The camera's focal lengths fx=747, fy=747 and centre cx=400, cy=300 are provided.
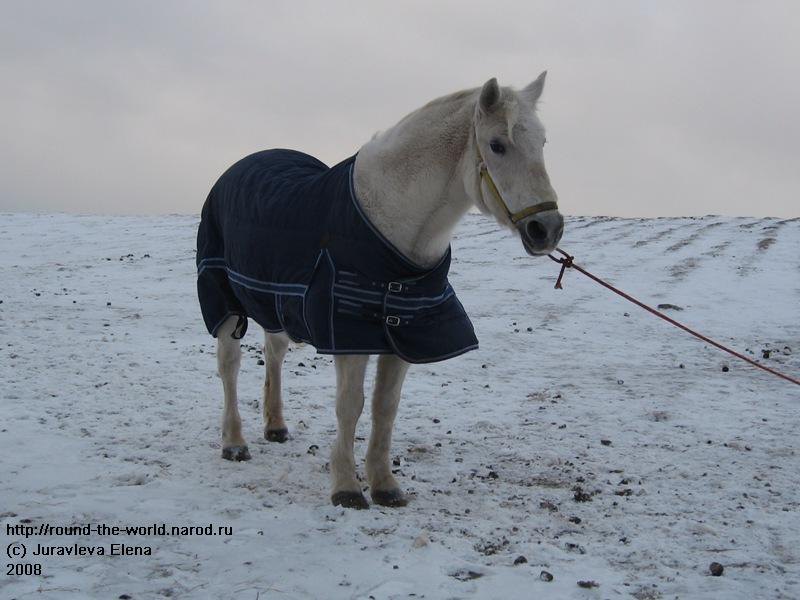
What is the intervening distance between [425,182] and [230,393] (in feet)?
7.48

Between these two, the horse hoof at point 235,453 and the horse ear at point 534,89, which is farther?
the horse hoof at point 235,453

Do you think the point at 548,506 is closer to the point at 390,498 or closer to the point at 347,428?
the point at 390,498

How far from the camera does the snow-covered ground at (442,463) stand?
346cm

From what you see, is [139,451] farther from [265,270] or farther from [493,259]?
[493,259]

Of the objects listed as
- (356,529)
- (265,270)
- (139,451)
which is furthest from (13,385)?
(356,529)

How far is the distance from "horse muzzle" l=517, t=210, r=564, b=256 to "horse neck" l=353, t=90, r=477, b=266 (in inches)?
19.8

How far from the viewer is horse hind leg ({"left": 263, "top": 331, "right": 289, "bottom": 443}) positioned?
560 cm

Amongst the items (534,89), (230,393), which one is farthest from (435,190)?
(230,393)

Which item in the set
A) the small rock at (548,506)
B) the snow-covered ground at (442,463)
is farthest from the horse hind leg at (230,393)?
the small rock at (548,506)

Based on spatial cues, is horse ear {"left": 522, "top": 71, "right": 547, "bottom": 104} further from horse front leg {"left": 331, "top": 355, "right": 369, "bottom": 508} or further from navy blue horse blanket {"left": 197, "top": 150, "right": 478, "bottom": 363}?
horse front leg {"left": 331, "top": 355, "right": 369, "bottom": 508}

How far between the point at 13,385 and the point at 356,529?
394 cm

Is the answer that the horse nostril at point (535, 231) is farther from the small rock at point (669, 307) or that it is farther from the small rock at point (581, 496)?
the small rock at point (669, 307)

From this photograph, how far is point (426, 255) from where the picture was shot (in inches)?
163

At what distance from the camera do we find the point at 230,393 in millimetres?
5336
